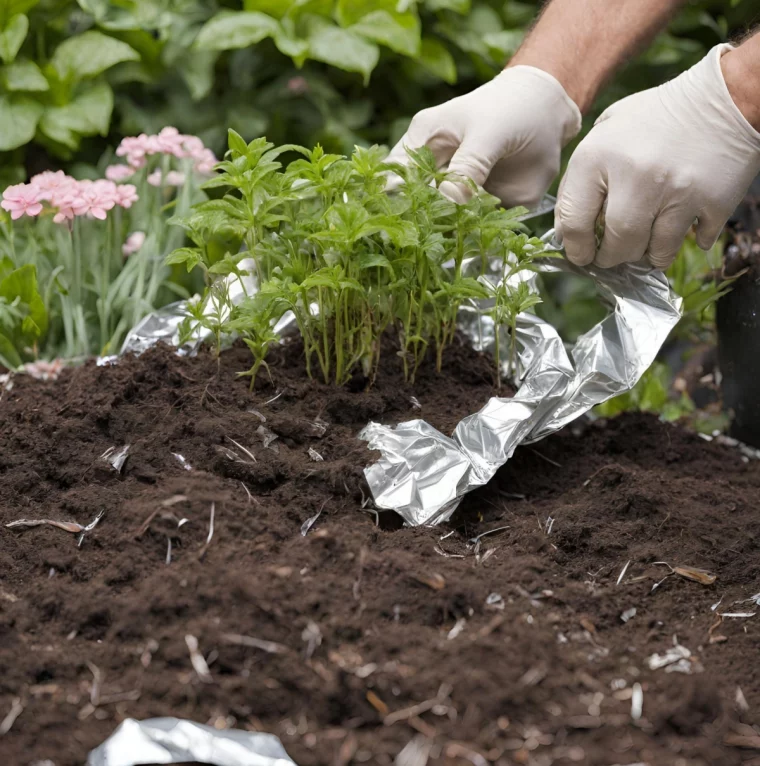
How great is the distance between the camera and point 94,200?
1.85 m

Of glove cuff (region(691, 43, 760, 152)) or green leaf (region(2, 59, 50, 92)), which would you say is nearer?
glove cuff (region(691, 43, 760, 152))

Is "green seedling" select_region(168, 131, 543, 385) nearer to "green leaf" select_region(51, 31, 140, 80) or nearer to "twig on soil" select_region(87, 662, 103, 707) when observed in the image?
"twig on soil" select_region(87, 662, 103, 707)

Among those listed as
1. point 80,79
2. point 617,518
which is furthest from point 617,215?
point 80,79

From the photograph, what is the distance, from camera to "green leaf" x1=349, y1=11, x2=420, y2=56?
99.1 inches

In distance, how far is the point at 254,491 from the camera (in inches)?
52.7

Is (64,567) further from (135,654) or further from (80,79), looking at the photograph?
(80,79)

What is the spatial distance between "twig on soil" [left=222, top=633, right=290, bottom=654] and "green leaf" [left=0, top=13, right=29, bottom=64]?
208 centimetres

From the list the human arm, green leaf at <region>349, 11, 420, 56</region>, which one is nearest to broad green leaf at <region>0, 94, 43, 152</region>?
green leaf at <region>349, 11, 420, 56</region>

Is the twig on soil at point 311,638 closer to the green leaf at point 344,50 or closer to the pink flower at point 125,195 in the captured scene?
the pink flower at point 125,195

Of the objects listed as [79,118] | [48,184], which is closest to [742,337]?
[48,184]

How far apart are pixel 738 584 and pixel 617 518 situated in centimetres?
→ 21

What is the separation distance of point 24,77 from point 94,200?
884 mm

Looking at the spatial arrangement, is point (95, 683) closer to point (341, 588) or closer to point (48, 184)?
point (341, 588)

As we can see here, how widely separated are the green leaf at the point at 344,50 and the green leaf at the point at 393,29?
32 millimetres
